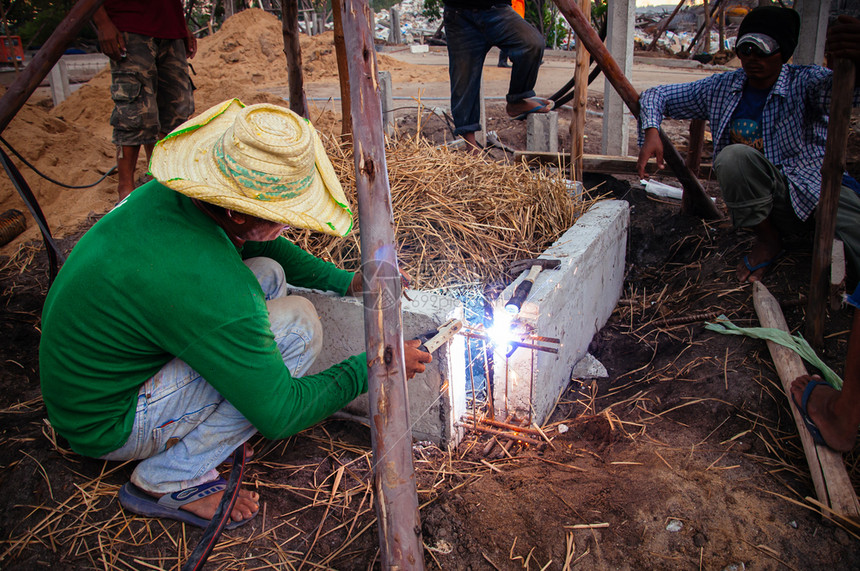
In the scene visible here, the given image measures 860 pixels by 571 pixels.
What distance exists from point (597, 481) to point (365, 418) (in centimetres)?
103

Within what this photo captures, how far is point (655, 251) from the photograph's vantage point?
4.03 m

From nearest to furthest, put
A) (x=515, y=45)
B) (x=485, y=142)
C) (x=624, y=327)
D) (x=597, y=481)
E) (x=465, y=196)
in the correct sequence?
1. (x=597, y=481)
2. (x=465, y=196)
3. (x=624, y=327)
4. (x=515, y=45)
5. (x=485, y=142)

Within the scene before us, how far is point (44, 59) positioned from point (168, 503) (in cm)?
218

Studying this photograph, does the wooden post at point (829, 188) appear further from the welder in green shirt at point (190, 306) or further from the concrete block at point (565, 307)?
the welder in green shirt at point (190, 306)

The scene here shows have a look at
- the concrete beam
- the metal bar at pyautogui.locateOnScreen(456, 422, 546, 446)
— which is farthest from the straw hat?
the concrete beam

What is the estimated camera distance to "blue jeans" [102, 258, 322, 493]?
189 centimetres

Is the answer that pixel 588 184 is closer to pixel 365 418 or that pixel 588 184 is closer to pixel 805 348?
pixel 805 348

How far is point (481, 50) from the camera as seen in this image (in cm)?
457

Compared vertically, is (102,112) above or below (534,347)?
above

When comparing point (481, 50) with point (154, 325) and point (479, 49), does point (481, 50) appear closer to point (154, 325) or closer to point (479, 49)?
point (479, 49)

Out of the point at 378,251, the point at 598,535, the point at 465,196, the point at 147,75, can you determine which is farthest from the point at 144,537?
the point at 147,75

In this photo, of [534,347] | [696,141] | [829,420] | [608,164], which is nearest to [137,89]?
[534,347]

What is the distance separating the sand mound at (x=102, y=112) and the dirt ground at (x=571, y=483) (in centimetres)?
199

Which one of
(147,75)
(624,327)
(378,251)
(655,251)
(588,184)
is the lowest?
(624,327)
